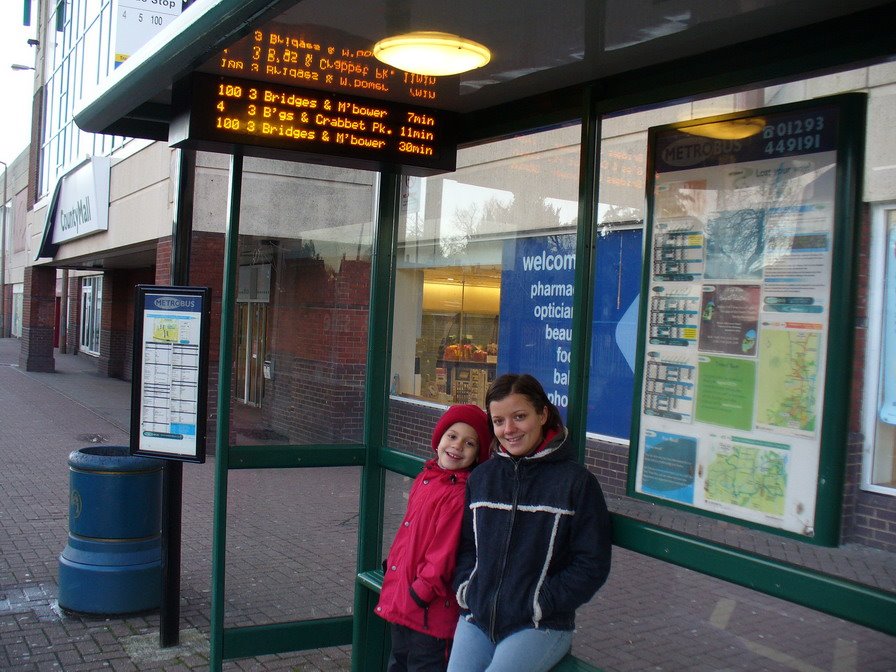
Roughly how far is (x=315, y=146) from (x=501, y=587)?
2.17 m

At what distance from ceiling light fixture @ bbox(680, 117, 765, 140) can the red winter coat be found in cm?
148

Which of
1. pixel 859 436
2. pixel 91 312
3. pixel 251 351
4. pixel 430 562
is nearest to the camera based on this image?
pixel 859 436

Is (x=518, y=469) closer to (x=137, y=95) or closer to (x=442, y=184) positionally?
(x=442, y=184)

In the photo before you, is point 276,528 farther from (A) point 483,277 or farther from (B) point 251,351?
(A) point 483,277

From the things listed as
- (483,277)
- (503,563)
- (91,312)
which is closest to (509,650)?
(503,563)

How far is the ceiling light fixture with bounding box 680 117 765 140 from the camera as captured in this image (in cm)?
299

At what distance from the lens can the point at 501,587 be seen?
3002mm

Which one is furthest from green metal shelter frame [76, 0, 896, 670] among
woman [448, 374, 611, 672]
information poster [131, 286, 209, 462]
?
information poster [131, 286, 209, 462]

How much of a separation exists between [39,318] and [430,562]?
1025 inches

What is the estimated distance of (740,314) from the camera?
300cm

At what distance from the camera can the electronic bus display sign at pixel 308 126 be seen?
3945mm

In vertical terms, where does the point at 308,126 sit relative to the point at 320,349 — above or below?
above

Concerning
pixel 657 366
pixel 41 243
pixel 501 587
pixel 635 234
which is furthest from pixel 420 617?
pixel 41 243

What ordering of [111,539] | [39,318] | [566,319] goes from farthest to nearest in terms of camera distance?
[39,318], [111,539], [566,319]
